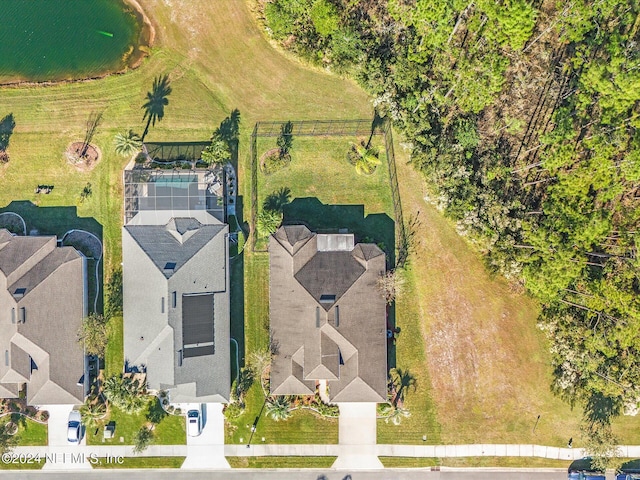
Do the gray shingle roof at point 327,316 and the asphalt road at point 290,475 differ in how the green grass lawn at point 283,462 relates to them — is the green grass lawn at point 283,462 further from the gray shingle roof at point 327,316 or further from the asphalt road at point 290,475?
the gray shingle roof at point 327,316

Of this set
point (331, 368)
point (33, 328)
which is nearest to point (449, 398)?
point (331, 368)

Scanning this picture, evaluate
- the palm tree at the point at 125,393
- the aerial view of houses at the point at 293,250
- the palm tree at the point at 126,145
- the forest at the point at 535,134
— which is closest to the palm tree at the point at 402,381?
the aerial view of houses at the point at 293,250

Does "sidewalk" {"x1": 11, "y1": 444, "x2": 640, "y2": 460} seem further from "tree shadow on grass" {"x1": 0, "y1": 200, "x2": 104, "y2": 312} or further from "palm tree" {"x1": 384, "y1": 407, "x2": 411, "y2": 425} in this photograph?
"tree shadow on grass" {"x1": 0, "y1": 200, "x2": 104, "y2": 312}

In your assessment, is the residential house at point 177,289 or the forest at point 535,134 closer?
the forest at point 535,134

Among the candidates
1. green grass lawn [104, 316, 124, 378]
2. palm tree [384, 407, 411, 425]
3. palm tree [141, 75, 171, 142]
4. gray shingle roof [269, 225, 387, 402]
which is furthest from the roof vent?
palm tree [141, 75, 171, 142]

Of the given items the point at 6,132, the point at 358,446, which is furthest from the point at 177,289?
the point at 6,132
